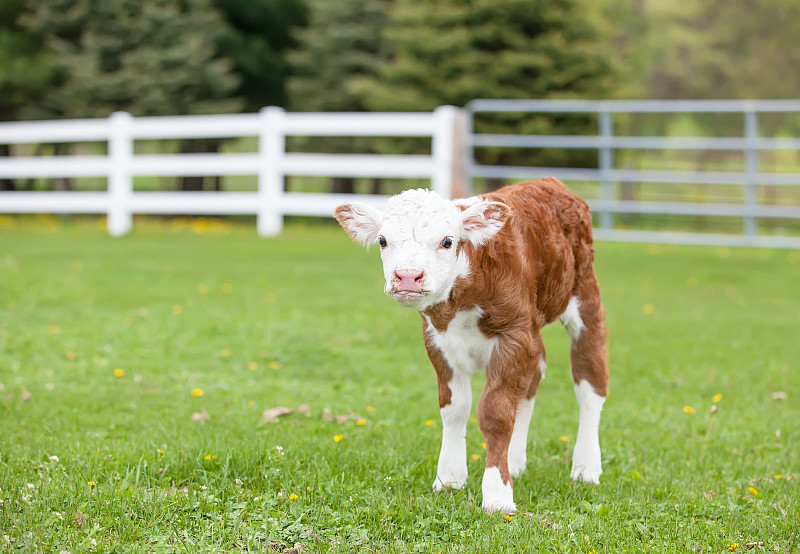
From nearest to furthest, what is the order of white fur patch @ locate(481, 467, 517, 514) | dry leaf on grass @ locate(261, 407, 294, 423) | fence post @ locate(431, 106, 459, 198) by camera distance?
white fur patch @ locate(481, 467, 517, 514) → dry leaf on grass @ locate(261, 407, 294, 423) → fence post @ locate(431, 106, 459, 198)

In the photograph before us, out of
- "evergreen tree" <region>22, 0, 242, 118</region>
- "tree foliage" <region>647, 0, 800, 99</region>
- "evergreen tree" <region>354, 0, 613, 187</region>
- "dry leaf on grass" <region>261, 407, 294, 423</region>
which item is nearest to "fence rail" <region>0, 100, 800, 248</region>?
"evergreen tree" <region>354, 0, 613, 187</region>

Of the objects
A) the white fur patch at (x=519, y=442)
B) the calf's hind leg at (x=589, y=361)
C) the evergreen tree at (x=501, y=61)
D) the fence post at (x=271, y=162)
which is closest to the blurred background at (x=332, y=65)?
the evergreen tree at (x=501, y=61)

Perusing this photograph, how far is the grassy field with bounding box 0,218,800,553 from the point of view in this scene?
12.5 feet

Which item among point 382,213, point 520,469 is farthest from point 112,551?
point 520,469

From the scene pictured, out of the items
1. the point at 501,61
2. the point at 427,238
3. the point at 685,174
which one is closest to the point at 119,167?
the point at 501,61

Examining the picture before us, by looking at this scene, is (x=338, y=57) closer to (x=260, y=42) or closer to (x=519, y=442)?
(x=260, y=42)

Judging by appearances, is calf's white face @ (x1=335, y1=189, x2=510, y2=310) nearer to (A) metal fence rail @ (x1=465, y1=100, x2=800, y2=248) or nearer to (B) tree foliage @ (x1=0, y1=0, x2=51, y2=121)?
(A) metal fence rail @ (x1=465, y1=100, x2=800, y2=248)

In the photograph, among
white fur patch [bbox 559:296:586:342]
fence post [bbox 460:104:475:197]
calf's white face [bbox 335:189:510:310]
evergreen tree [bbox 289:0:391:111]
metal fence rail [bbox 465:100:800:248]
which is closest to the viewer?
calf's white face [bbox 335:189:510:310]

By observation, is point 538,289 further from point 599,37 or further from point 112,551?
point 599,37

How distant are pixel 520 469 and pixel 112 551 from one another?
1979 mm

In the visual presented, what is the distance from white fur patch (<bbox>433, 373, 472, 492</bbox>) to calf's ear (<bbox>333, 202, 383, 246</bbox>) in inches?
29.1

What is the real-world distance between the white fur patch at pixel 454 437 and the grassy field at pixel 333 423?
0.28ft

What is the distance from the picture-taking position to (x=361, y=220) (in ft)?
13.4

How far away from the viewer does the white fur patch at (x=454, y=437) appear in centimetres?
430
